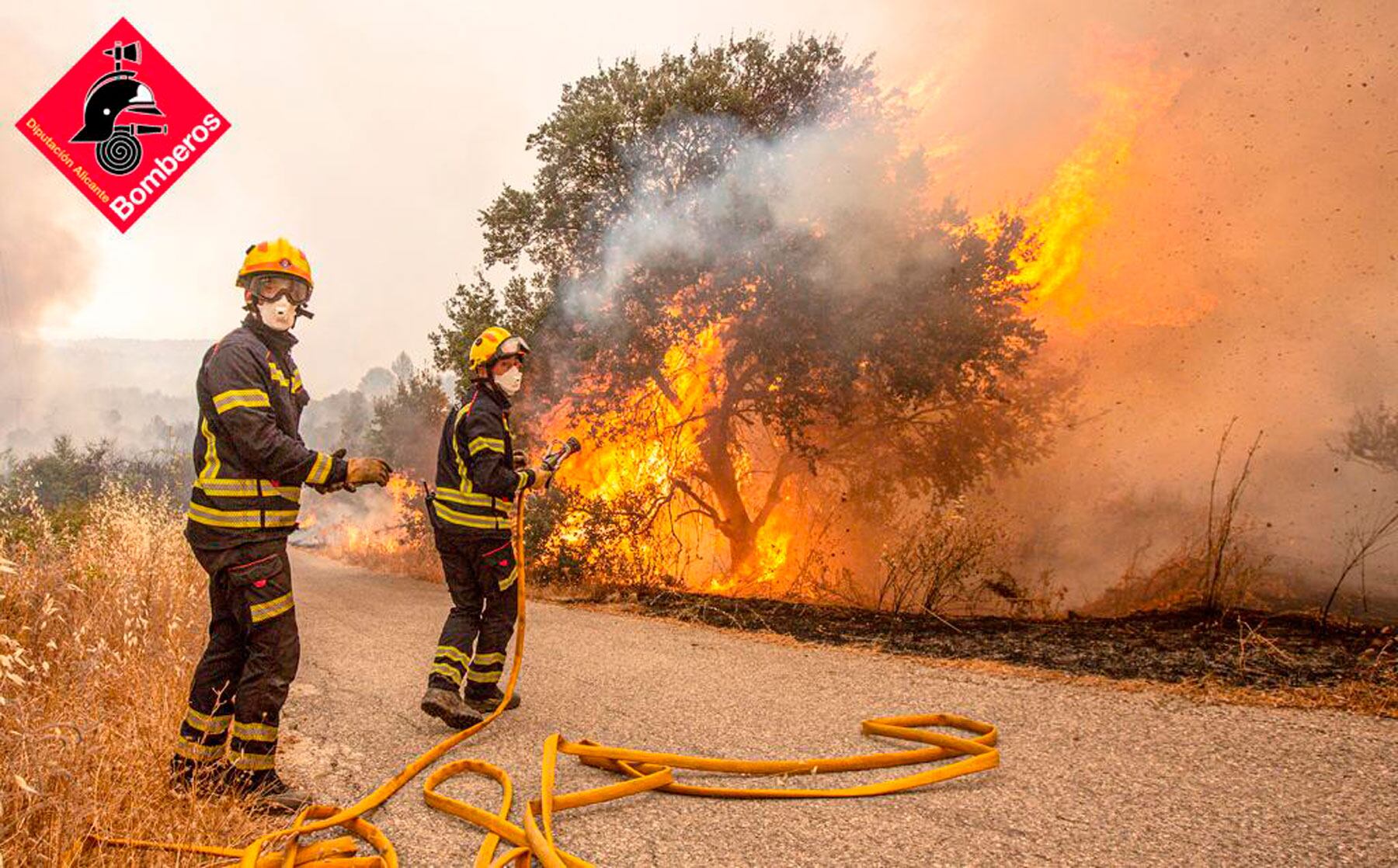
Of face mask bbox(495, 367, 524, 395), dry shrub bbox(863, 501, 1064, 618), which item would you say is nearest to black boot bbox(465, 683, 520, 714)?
face mask bbox(495, 367, 524, 395)

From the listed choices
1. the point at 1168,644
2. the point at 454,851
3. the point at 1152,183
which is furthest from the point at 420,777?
the point at 1152,183

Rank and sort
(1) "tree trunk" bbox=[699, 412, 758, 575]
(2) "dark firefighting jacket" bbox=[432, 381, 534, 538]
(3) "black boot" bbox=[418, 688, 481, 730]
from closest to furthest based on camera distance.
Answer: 1. (3) "black boot" bbox=[418, 688, 481, 730]
2. (2) "dark firefighting jacket" bbox=[432, 381, 534, 538]
3. (1) "tree trunk" bbox=[699, 412, 758, 575]

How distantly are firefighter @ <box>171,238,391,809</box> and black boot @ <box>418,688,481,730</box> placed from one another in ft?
2.89

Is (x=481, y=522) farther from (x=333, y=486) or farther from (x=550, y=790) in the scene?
(x=550, y=790)

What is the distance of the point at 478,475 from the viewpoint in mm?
4414

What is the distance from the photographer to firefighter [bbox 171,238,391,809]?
318 cm

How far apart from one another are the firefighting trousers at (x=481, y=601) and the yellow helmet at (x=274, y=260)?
5.86 ft

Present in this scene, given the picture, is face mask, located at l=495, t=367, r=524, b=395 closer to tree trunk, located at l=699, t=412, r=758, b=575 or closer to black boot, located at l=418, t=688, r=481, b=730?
black boot, located at l=418, t=688, r=481, b=730

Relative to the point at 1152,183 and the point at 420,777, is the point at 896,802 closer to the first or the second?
the point at 420,777

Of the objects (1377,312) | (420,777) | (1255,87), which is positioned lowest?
(420,777)

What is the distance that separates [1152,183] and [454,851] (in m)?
13.8

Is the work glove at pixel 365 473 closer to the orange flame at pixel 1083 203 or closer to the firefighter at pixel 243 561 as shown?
the firefighter at pixel 243 561

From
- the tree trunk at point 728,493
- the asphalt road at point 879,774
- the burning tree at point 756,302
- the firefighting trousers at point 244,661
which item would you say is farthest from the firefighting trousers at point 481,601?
the tree trunk at point 728,493

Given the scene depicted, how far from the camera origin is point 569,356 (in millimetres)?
12703
